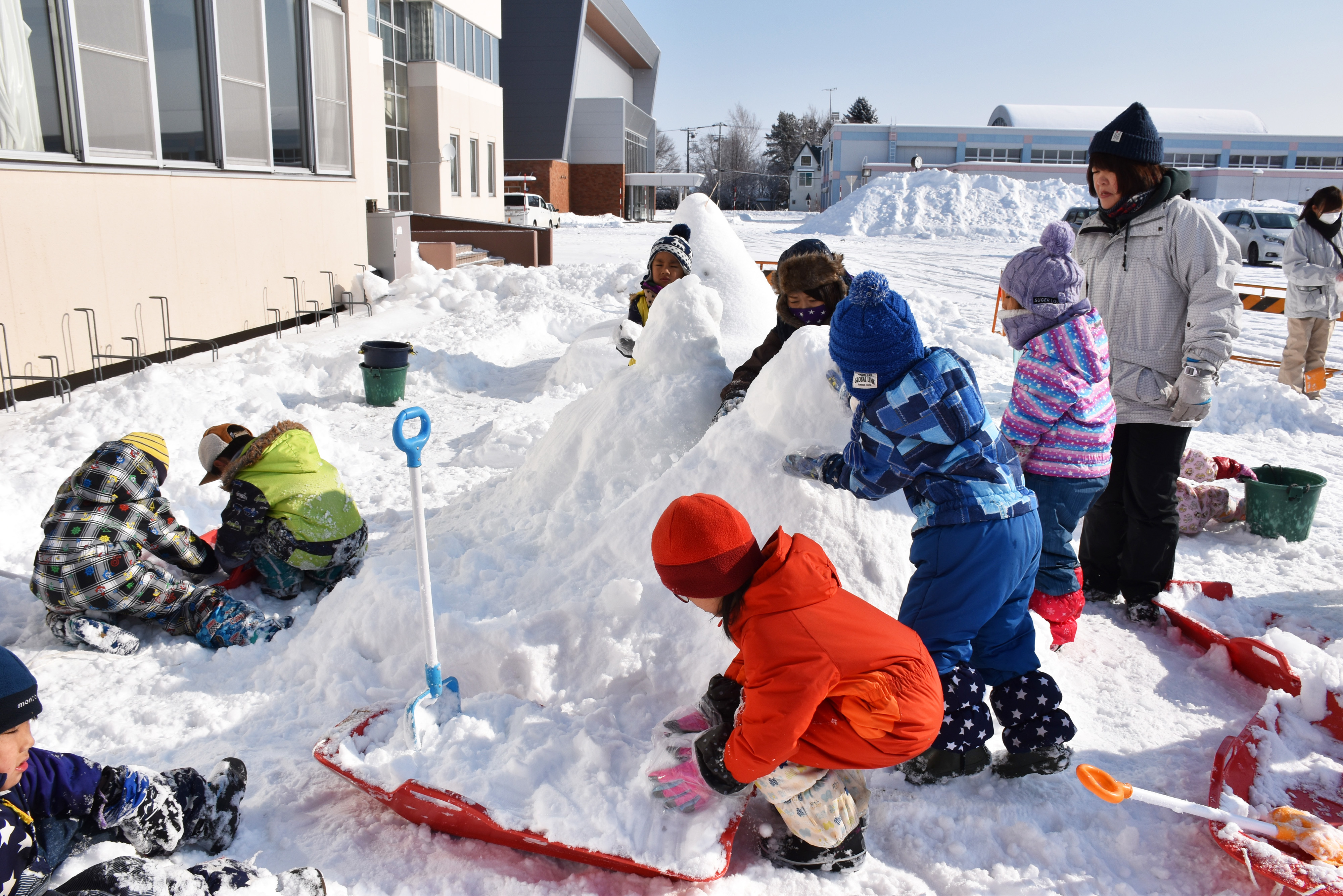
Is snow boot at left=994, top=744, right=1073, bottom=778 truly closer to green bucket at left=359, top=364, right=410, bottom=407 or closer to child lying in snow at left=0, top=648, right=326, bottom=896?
child lying in snow at left=0, top=648, right=326, bottom=896

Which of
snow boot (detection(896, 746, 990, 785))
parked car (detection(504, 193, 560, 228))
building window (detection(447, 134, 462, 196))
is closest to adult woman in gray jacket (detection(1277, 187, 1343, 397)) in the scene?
snow boot (detection(896, 746, 990, 785))

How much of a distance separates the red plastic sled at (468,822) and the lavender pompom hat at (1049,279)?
1949 mm

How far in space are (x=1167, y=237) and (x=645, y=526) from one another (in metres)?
2.26

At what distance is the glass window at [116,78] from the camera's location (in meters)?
6.57

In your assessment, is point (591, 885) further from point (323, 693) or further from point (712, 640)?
point (323, 693)

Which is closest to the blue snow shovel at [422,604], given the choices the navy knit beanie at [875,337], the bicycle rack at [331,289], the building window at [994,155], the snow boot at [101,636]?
the navy knit beanie at [875,337]

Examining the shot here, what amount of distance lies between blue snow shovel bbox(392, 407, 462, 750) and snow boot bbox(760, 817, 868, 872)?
3.05 ft

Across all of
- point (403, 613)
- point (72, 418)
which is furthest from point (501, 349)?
point (403, 613)

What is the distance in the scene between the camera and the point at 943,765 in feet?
7.86

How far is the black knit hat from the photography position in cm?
315

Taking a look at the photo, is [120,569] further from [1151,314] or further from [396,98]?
[396,98]

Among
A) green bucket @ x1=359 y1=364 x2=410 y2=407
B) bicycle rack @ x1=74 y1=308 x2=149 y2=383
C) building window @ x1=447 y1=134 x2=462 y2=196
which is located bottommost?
green bucket @ x1=359 y1=364 x2=410 y2=407

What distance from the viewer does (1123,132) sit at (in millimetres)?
3162

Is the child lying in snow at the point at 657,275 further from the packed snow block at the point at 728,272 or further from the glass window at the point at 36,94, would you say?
the glass window at the point at 36,94
